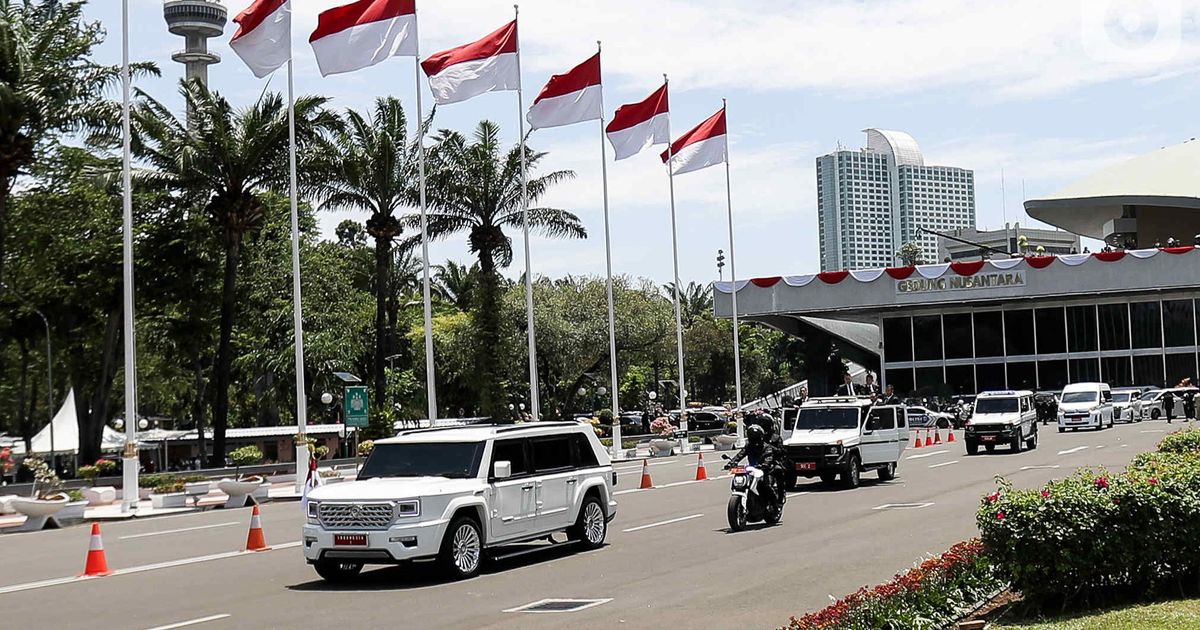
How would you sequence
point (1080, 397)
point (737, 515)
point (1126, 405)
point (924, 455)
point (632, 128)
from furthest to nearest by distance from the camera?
1. point (1126, 405)
2. point (1080, 397)
3. point (632, 128)
4. point (924, 455)
5. point (737, 515)

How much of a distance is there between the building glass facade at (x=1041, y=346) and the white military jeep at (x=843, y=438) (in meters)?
52.6

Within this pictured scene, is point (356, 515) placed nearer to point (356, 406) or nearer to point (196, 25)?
point (356, 406)

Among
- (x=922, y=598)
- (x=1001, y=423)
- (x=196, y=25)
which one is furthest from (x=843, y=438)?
(x=196, y=25)

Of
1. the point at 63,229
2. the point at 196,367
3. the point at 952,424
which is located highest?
the point at 63,229

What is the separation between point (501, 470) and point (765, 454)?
19.9 feet

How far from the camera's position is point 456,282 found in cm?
8794

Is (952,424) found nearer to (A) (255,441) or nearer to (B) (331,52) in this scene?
(A) (255,441)

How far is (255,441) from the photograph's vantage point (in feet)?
208

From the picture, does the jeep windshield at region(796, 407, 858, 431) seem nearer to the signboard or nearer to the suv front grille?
the suv front grille

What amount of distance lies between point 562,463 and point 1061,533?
28.9 feet

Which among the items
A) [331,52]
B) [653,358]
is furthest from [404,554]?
[653,358]

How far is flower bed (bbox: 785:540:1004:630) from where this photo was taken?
370 inches

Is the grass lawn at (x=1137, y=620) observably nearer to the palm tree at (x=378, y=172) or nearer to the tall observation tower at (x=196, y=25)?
the palm tree at (x=378, y=172)

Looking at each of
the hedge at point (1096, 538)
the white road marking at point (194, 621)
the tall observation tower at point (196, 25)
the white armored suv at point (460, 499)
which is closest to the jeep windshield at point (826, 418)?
the white armored suv at point (460, 499)
